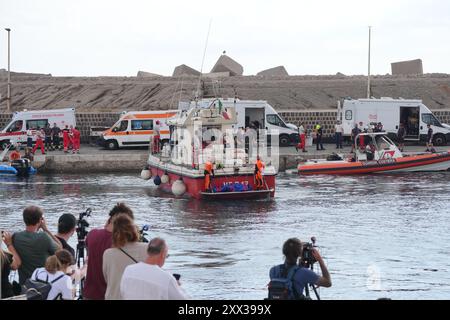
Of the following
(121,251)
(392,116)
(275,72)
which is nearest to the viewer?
(121,251)

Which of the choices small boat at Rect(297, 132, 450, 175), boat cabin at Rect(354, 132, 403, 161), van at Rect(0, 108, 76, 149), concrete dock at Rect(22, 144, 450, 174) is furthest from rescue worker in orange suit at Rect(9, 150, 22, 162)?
boat cabin at Rect(354, 132, 403, 161)

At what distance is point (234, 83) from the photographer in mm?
60250

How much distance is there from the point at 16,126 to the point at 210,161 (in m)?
15.8

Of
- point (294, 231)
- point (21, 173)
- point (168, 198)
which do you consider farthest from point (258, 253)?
point (21, 173)

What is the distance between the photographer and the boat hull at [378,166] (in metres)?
34.9

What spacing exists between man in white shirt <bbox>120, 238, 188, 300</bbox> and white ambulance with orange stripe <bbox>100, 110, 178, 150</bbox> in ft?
106

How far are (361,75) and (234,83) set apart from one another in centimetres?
1213

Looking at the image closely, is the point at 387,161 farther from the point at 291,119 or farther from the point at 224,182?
the point at 291,119

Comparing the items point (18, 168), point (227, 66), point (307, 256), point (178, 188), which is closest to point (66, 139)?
point (18, 168)

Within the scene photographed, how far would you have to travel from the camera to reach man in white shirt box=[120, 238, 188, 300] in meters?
7.34

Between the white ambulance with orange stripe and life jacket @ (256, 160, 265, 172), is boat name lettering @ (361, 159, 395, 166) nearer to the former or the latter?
the white ambulance with orange stripe

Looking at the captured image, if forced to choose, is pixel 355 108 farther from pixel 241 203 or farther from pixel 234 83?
pixel 234 83

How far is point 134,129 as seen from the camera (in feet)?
133
